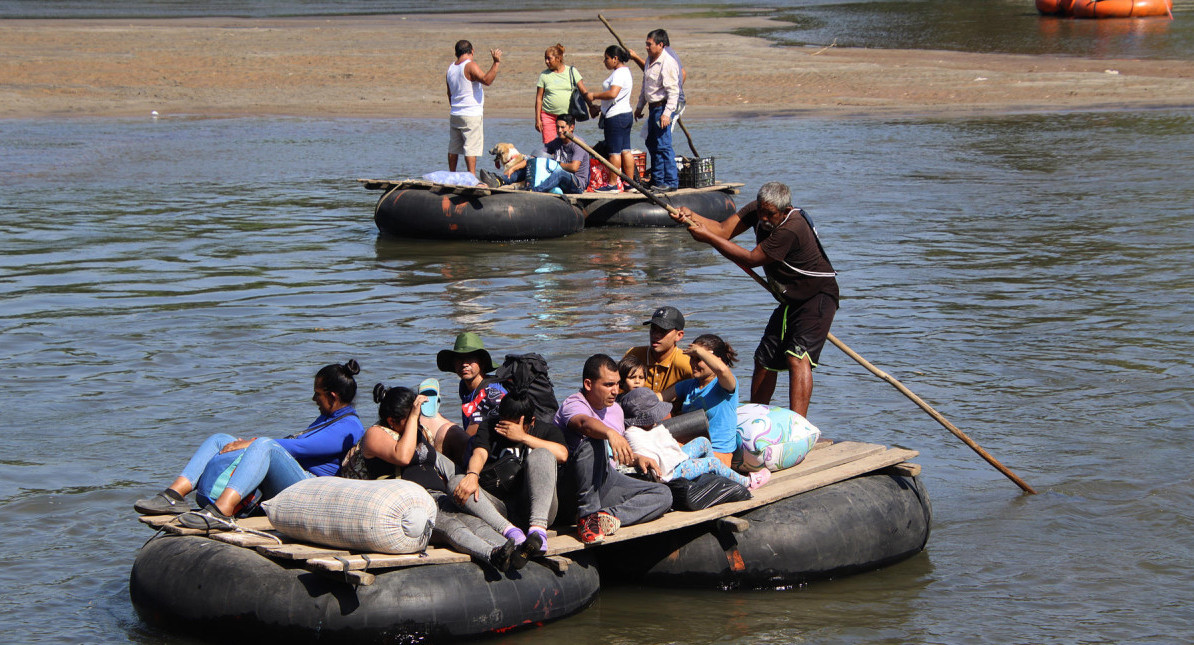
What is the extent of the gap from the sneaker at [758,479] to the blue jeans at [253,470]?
224 cm

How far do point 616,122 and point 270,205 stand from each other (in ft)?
18.8

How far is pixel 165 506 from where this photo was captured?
20.5 feet

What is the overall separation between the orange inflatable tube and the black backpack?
45229mm

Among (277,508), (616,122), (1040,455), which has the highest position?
(616,122)

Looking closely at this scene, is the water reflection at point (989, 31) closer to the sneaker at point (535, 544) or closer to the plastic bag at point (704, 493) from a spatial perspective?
the plastic bag at point (704, 493)

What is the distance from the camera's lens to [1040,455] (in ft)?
28.2

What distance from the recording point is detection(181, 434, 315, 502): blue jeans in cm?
630

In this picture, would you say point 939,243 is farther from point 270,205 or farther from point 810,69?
point 810,69

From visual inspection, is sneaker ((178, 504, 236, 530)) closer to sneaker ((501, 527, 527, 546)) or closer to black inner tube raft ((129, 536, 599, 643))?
black inner tube raft ((129, 536, 599, 643))

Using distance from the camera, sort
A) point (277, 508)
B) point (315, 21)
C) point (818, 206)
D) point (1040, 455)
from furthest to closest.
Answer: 1. point (315, 21)
2. point (818, 206)
3. point (1040, 455)
4. point (277, 508)

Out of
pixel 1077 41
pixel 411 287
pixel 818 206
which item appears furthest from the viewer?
pixel 1077 41

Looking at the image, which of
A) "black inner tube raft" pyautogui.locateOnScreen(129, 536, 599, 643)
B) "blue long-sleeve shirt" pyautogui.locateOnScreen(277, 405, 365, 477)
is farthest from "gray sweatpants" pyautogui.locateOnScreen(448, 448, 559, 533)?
"blue long-sleeve shirt" pyautogui.locateOnScreen(277, 405, 365, 477)

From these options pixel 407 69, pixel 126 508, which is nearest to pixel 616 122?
pixel 126 508

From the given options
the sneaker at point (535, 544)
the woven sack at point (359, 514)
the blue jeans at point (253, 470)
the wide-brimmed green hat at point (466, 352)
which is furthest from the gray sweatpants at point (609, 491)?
the blue jeans at point (253, 470)
